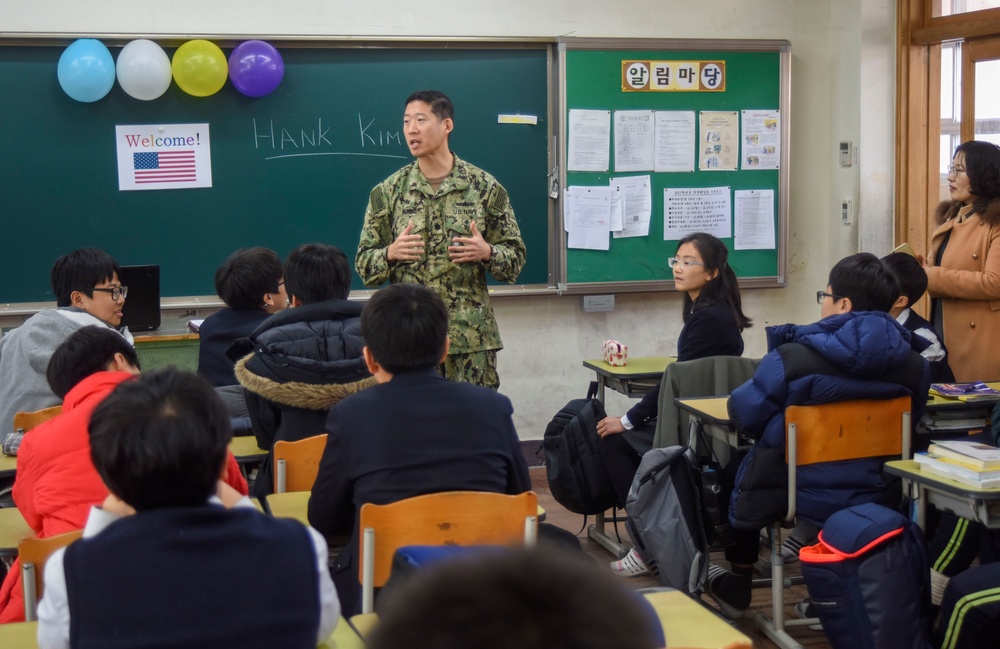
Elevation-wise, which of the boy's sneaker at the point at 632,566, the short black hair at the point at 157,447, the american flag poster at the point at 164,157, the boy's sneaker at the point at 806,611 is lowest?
the boy's sneaker at the point at 806,611

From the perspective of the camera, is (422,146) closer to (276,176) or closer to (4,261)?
(276,176)

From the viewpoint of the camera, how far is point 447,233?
3.96 m

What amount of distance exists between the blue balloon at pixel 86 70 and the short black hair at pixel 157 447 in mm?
3821

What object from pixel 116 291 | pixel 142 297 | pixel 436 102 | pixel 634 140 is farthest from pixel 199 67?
pixel 634 140

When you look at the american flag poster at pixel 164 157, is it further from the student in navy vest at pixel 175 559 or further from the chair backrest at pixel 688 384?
the student in navy vest at pixel 175 559

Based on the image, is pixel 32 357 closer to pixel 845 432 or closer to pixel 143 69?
pixel 143 69

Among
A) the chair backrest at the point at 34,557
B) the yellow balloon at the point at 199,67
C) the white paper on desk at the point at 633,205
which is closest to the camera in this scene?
the chair backrest at the point at 34,557

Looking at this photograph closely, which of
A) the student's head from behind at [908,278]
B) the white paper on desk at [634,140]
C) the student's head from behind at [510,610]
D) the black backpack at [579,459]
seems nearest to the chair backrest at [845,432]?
the student's head from behind at [908,278]

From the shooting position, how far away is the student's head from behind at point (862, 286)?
3.24 meters

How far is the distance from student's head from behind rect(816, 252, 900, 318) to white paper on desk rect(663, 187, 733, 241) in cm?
253

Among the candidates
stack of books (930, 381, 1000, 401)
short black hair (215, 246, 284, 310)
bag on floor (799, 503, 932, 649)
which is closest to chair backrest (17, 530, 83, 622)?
short black hair (215, 246, 284, 310)

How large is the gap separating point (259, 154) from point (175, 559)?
4.16 m

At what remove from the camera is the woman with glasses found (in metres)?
3.91

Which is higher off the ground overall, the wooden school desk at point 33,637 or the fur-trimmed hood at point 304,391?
the fur-trimmed hood at point 304,391
